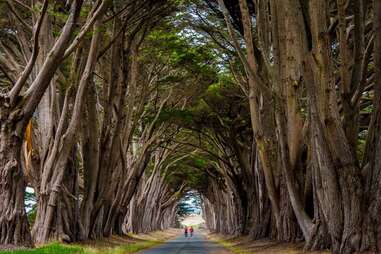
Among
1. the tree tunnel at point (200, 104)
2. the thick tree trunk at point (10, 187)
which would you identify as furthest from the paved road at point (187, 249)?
the thick tree trunk at point (10, 187)

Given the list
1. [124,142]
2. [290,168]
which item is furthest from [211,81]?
[290,168]

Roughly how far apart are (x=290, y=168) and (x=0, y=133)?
7.03 metres

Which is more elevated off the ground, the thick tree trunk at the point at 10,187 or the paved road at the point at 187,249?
the thick tree trunk at the point at 10,187

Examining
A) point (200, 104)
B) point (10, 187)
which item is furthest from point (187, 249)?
A: point (10, 187)

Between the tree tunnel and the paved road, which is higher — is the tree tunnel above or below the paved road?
above

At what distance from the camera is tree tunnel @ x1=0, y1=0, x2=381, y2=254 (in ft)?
35.6

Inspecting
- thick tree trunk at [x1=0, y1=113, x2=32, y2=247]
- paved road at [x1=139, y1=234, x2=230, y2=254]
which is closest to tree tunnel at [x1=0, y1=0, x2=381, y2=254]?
thick tree trunk at [x1=0, y1=113, x2=32, y2=247]

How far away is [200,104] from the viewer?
29.0 metres

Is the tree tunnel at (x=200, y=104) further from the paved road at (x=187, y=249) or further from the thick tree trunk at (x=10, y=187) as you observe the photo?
the paved road at (x=187, y=249)

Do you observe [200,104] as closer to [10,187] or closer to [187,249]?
[187,249]

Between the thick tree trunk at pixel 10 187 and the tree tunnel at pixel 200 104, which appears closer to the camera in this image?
the tree tunnel at pixel 200 104

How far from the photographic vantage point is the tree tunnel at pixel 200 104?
10836 mm

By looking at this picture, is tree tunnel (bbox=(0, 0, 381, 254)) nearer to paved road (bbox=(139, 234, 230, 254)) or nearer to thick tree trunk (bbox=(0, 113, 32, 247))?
thick tree trunk (bbox=(0, 113, 32, 247))

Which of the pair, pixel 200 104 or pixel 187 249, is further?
pixel 200 104
